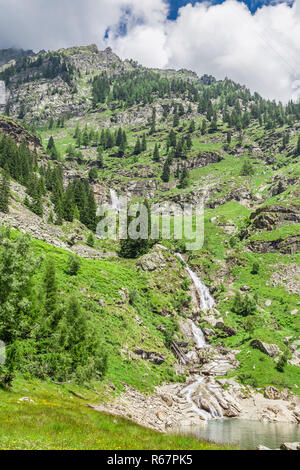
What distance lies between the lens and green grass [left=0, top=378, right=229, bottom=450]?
14695mm

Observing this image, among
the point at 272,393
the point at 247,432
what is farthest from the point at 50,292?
the point at 272,393

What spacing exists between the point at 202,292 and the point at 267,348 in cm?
2982

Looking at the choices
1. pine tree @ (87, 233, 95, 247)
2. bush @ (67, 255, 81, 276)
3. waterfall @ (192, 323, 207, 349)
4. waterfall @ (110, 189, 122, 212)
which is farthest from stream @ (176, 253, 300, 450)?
waterfall @ (110, 189, 122, 212)

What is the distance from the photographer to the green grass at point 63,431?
48.2ft

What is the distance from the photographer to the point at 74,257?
214 ft

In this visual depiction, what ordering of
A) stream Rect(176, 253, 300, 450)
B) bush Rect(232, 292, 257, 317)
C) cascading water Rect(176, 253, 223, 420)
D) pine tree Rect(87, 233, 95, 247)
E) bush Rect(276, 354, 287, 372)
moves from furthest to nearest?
pine tree Rect(87, 233, 95, 247), bush Rect(232, 292, 257, 317), bush Rect(276, 354, 287, 372), cascading water Rect(176, 253, 223, 420), stream Rect(176, 253, 300, 450)

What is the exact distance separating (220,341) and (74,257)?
130ft

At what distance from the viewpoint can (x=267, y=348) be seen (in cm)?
6109

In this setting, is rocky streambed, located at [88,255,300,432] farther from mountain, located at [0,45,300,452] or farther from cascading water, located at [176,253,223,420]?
mountain, located at [0,45,300,452]

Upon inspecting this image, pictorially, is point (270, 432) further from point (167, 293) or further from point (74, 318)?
point (167, 293)

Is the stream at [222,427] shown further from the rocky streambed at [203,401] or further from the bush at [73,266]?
the bush at [73,266]

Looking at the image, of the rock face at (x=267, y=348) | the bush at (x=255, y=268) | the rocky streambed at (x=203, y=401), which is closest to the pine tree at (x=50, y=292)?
the rocky streambed at (x=203, y=401)

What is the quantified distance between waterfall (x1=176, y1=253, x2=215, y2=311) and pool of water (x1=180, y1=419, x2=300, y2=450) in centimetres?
4141

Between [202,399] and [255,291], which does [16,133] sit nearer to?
[255,291]
